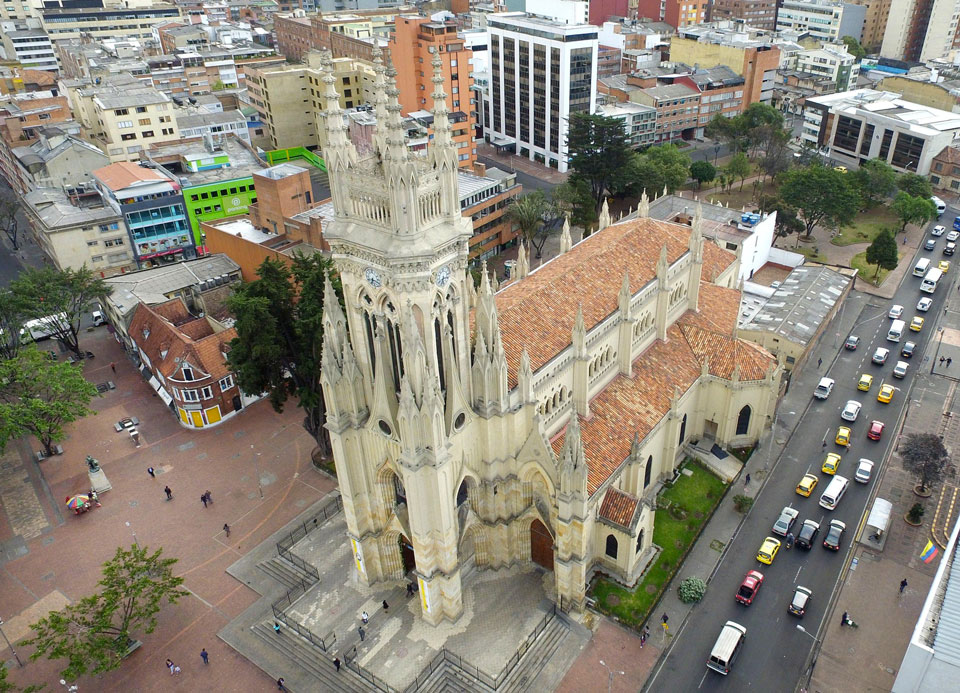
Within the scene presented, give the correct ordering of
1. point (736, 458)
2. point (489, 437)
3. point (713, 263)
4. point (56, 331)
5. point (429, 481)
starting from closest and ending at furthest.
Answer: point (429, 481) → point (489, 437) → point (736, 458) → point (713, 263) → point (56, 331)

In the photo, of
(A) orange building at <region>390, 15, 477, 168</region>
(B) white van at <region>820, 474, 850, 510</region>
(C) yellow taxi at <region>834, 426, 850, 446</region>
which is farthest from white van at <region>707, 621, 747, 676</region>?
(A) orange building at <region>390, 15, 477, 168</region>

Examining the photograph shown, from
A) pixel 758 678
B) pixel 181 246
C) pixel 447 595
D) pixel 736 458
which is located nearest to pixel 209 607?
pixel 447 595

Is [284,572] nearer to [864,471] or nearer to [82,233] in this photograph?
[864,471]

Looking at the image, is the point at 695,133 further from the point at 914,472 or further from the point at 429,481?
the point at 429,481

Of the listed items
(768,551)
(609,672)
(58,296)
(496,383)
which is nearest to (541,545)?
(609,672)

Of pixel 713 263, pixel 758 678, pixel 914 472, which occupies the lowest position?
pixel 758 678

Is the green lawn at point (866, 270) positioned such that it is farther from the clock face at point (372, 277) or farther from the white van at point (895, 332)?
the clock face at point (372, 277)
